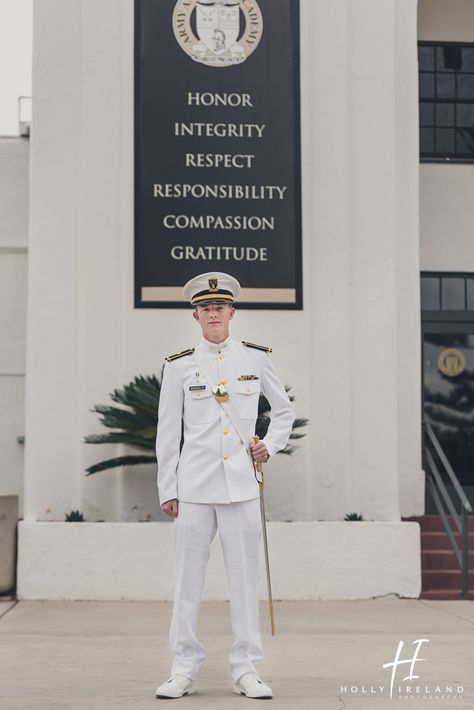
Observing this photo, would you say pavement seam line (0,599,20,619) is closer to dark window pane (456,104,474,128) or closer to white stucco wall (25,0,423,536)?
white stucco wall (25,0,423,536)

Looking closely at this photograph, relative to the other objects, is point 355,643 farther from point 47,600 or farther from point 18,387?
point 18,387

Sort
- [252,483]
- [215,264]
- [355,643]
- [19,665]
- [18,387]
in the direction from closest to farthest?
[252,483]
[19,665]
[355,643]
[215,264]
[18,387]

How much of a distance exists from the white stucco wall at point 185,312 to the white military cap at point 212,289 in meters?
4.86

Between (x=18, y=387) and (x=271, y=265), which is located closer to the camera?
(x=271, y=265)

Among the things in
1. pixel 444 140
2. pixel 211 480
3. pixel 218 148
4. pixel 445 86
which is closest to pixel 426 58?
pixel 445 86

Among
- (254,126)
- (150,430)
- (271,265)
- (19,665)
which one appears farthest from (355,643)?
(254,126)

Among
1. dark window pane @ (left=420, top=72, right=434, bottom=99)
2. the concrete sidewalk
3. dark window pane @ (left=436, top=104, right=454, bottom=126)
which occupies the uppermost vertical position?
dark window pane @ (left=420, top=72, right=434, bottom=99)

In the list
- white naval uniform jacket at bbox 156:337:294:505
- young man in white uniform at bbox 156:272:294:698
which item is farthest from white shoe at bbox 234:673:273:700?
white naval uniform jacket at bbox 156:337:294:505

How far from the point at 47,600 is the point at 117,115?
4.80m

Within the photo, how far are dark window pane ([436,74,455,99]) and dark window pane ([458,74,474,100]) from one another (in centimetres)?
9

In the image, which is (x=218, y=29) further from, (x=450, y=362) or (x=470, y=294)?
(x=450, y=362)

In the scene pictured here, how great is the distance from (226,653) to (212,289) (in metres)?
2.66

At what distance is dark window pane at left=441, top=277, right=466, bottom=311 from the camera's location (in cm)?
1390

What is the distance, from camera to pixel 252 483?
19.8ft
